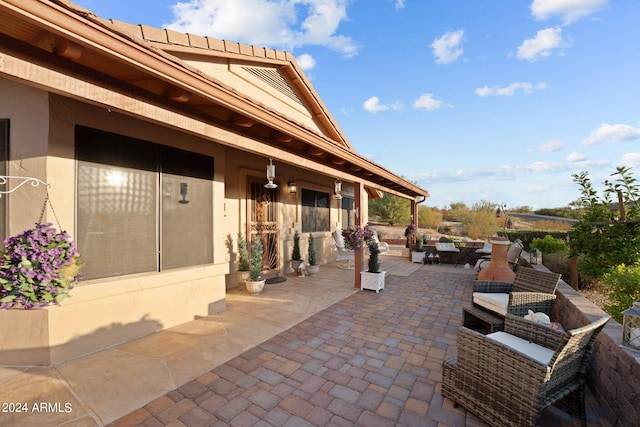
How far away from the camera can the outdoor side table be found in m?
3.18

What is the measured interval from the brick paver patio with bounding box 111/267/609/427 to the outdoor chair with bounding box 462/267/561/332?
0.54 meters

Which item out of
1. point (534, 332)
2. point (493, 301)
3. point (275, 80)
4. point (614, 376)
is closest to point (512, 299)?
point (493, 301)

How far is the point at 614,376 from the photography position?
7.11 feet

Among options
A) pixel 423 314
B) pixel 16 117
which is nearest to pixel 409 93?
pixel 423 314

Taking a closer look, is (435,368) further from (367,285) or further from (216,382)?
(367,285)

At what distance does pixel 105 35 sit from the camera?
1842 millimetres

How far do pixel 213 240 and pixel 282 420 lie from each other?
3.05 m

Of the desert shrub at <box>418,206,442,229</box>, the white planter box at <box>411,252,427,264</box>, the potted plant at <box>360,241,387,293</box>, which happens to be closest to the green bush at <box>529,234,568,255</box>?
the white planter box at <box>411,252,427,264</box>

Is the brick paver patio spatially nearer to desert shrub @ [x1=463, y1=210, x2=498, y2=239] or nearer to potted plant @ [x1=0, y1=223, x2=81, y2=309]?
potted plant @ [x1=0, y1=223, x2=81, y2=309]

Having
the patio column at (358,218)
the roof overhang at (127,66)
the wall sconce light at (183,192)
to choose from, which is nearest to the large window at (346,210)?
the patio column at (358,218)

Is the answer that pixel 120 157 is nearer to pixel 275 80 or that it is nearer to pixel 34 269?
pixel 34 269

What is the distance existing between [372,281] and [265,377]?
3.67 meters

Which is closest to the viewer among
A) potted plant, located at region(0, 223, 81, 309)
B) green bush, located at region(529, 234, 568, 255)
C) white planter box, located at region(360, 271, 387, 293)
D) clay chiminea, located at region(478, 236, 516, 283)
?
potted plant, located at region(0, 223, 81, 309)

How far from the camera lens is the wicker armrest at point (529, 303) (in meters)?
3.01
